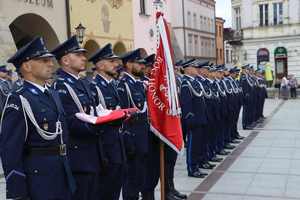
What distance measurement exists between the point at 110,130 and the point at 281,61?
41.2m

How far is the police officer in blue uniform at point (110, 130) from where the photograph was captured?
4.90 meters

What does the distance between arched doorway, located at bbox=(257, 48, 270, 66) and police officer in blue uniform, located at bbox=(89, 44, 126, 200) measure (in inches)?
1584

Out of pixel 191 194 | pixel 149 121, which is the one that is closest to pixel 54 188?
pixel 149 121

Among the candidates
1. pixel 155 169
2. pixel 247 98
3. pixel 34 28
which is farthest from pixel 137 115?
pixel 34 28

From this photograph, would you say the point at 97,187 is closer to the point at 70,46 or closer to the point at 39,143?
the point at 39,143

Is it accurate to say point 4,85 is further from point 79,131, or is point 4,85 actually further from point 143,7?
point 143,7

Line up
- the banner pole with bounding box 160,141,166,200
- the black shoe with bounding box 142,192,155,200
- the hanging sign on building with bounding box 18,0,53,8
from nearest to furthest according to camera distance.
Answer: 1. the banner pole with bounding box 160,141,166,200
2. the black shoe with bounding box 142,192,155,200
3. the hanging sign on building with bounding box 18,0,53,8

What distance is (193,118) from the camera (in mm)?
8125

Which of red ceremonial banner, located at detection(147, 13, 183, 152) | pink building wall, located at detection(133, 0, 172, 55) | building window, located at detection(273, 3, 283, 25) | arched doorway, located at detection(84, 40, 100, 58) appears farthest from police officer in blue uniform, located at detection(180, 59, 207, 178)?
building window, located at detection(273, 3, 283, 25)

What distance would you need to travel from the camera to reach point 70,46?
4.64 m

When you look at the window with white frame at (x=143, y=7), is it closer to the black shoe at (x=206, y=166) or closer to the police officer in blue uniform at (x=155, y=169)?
the black shoe at (x=206, y=166)

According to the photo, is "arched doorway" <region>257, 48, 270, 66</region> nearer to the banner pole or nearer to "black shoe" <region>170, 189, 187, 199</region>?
"black shoe" <region>170, 189, 187, 199</region>

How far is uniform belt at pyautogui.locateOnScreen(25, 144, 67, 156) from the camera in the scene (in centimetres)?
398

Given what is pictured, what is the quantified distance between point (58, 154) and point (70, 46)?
3.57 ft
